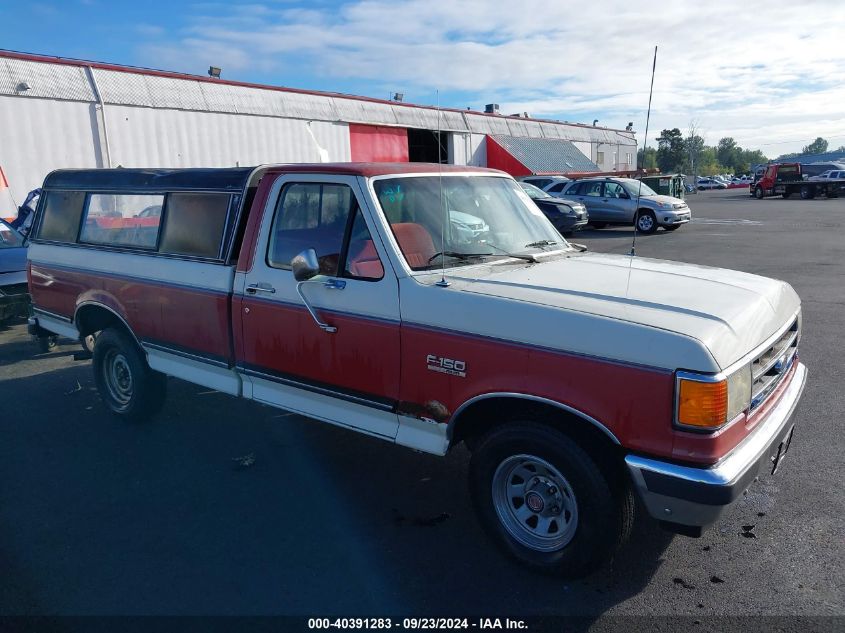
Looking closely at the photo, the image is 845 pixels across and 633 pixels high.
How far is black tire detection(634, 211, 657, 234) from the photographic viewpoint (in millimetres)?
19812

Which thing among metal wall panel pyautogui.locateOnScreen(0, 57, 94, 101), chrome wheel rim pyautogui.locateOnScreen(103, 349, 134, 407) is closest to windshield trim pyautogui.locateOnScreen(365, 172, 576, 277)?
chrome wheel rim pyautogui.locateOnScreen(103, 349, 134, 407)

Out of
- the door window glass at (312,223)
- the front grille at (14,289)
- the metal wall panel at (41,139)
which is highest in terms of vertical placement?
the metal wall panel at (41,139)

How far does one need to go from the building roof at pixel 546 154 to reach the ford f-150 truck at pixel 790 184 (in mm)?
10952

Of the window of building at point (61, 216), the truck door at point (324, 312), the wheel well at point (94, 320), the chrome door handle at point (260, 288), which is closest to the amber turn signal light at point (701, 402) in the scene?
the truck door at point (324, 312)

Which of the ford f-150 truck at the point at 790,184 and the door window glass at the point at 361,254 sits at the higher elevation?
the door window glass at the point at 361,254

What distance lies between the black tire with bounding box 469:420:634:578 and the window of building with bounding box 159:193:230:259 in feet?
7.99

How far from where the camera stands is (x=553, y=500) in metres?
3.38

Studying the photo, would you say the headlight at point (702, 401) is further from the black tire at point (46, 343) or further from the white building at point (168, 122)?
the white building at point (168, 122)

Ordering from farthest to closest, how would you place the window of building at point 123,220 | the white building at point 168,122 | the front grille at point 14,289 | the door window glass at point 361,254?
the white building at point 168,122, the front grille at point 14,289, the window of building at point 123,220, the door window glass at point 361,254

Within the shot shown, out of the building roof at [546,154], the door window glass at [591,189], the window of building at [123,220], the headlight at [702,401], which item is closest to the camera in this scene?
the headlight at [702,401]

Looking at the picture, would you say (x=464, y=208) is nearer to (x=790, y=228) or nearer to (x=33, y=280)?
(x=33, y=280)

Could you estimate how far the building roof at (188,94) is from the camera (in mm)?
16062

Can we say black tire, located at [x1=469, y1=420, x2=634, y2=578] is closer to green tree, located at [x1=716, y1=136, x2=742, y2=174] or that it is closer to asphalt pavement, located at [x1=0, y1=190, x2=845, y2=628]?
asphalt pavement, located at [x1=0, y1=190, x2=845, y2=628]

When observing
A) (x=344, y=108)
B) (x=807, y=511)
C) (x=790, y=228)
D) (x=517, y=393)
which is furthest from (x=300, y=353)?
(x=344, y=108)
